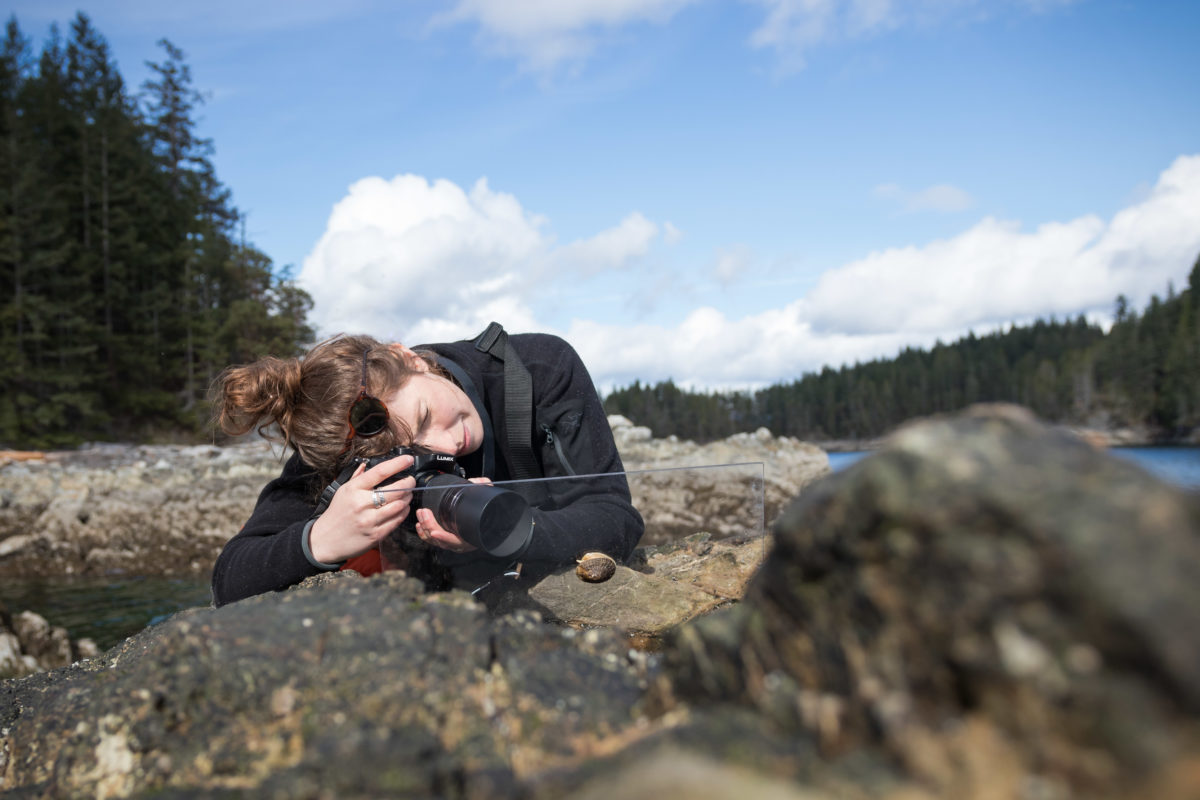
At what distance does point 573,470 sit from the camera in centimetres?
345

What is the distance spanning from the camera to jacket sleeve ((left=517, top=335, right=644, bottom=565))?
2.52m

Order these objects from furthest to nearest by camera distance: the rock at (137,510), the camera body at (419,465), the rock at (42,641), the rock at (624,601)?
1. the rock at (137,510)
2. the rock at (42,641)
3. the camera body at (419,465)
4. the rock at (624,601)

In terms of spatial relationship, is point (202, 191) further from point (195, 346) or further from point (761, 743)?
point (761, 743)

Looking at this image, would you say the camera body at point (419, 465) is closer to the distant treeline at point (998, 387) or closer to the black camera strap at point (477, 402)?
the black camera strap at point (477, 402)

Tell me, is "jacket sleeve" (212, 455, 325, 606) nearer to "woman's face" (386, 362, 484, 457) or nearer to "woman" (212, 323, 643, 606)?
"woman" (212, 323, 643, 606)

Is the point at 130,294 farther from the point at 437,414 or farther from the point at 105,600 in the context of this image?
the point at 437,414

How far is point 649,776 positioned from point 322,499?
2229mm

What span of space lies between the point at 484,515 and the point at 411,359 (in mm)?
1187

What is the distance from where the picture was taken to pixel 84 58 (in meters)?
35.0

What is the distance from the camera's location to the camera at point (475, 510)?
7.16 feet

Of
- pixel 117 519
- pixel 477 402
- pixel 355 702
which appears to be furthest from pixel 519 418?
pixel 117 519

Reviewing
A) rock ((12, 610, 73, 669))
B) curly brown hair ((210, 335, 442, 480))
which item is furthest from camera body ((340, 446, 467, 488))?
rock ((12, 610, 73, 669))

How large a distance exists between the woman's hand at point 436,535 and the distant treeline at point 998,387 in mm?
15616

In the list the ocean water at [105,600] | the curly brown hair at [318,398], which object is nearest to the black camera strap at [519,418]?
the curly brown hair at [318,398]
